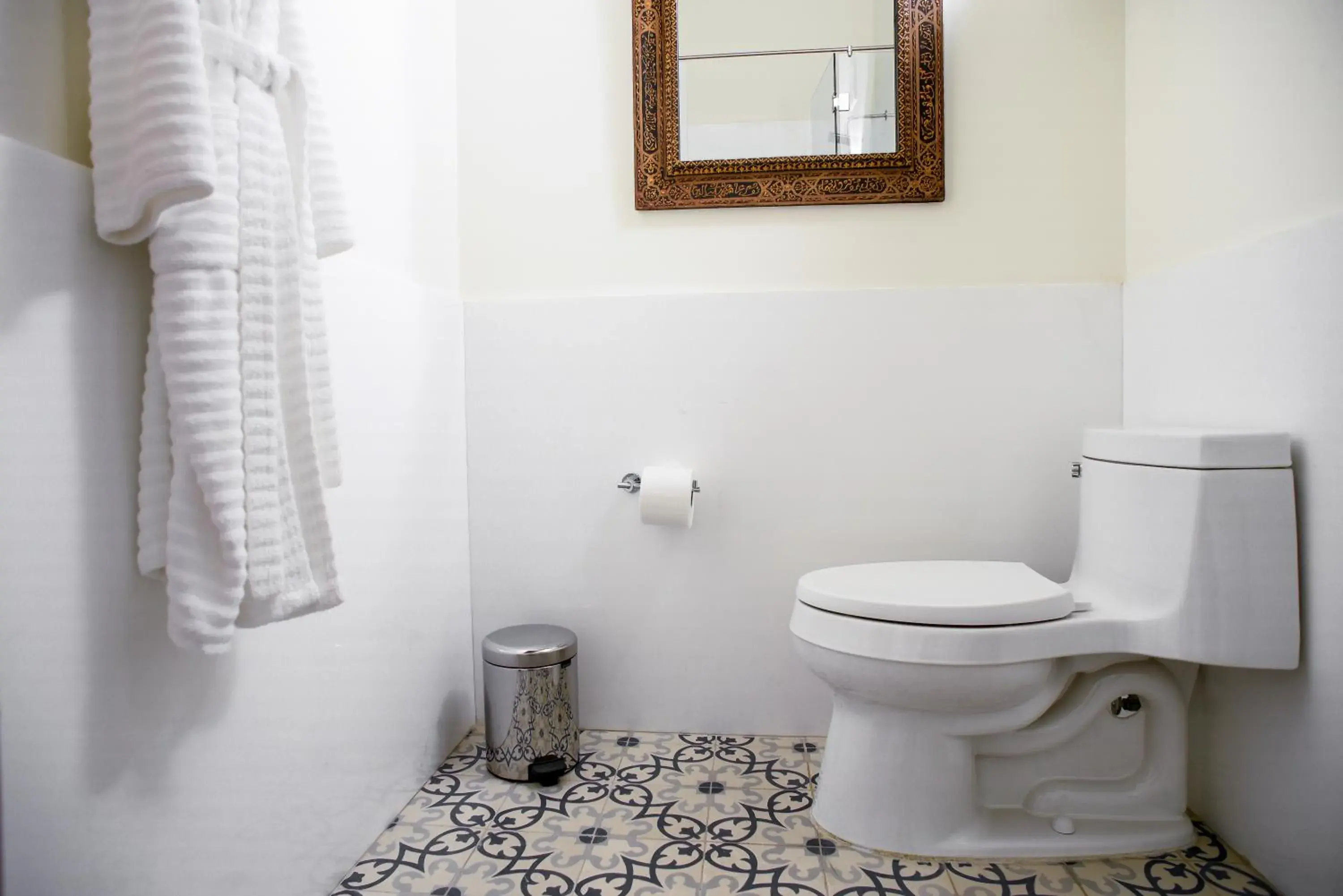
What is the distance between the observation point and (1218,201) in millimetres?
1312

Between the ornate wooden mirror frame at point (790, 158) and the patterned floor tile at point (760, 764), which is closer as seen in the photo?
the patterned floor tile at point (760, 764)

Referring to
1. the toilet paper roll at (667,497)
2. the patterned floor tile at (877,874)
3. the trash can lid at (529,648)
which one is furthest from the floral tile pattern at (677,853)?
the toilet paper roll at (667,497)

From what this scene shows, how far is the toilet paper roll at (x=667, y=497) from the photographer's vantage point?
1.59 meters

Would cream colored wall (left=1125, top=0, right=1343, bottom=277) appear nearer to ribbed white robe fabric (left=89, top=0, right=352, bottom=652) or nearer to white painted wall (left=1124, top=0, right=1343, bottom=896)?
white painted wall (left=1124, top=0, right=1343, bottom=896)

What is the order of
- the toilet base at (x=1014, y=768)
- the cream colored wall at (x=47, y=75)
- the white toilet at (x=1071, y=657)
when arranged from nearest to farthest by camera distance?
the cream colored wall at (x=47, y=75) < the white toilet at (x=1071, y=657) < the toilet base at (x=1014, y=768)

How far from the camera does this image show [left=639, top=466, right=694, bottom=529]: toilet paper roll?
1.59m

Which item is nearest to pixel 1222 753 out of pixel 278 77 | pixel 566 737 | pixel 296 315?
pixel 566 737

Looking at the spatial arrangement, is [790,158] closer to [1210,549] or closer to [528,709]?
[1210,549]

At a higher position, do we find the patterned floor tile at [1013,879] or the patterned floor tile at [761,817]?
the patterned floor tile at [761,817]

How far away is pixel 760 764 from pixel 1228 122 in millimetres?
1452

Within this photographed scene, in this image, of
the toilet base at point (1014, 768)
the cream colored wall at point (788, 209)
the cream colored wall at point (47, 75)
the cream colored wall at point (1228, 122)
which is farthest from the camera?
the cream colored wall at point (788, 209)

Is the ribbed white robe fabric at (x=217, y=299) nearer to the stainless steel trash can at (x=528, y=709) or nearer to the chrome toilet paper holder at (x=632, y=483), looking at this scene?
the stainless steel trash can at (x=528, y=709)

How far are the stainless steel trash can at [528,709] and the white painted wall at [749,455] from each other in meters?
Answer: 0.21

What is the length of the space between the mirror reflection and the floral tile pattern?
4.34ft
